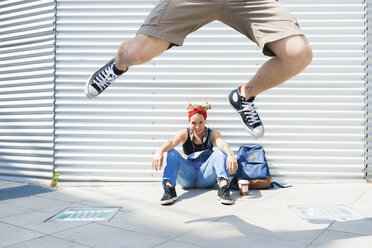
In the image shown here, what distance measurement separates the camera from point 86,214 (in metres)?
3.22

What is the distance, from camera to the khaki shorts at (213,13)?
1900mm

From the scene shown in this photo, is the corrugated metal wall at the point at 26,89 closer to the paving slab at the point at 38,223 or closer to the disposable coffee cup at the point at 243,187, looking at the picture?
the paving slab at the point at 38,223

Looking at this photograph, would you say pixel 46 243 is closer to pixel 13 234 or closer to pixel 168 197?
pixel 13 234

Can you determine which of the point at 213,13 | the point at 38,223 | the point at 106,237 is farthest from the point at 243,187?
the point at 213,13

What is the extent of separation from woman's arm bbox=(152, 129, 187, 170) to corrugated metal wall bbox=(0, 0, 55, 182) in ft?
6.74

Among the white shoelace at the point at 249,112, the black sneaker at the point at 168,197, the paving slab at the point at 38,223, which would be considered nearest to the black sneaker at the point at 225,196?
the black sneaker at the point at 168,197

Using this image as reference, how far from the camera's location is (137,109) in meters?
4.86

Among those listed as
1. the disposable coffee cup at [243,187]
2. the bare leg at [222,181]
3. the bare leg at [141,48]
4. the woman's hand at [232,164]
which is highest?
the bare leg at [141,48]

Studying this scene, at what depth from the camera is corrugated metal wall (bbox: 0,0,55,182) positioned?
4.96 m

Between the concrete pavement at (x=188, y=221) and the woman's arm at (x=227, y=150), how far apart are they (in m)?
0.43

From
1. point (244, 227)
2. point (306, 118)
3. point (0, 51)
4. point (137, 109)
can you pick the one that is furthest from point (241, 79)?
point (0, 51)

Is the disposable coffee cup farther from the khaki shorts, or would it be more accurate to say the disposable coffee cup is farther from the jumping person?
the khaki shorts

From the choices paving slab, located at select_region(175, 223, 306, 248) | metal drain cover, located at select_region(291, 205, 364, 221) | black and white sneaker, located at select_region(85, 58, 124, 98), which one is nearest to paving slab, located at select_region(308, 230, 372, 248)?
paving slab, located at select_region(175, 223, 306, 248)

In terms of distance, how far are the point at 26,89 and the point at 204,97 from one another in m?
2.90
